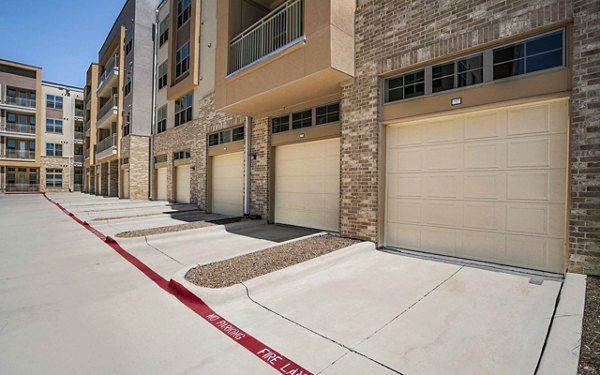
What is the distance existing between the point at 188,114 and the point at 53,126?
3824 centimetres

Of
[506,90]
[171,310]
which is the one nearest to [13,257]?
[171,310]

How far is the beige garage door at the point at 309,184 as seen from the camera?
877 cm

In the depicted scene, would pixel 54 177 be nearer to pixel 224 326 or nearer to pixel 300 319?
pixel 224 326

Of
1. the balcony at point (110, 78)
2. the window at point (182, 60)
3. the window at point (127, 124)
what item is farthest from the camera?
the balcony at point (110, 78)

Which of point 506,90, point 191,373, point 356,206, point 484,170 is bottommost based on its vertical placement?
point 191,373

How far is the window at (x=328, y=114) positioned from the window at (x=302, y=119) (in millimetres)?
356

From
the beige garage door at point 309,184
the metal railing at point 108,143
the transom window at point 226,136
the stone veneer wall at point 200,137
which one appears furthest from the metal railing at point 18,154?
the beige garage door at point 309,184

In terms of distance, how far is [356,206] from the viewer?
731 centimetres

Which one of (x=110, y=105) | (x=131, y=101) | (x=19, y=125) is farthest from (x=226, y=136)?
(x=19, y=125)

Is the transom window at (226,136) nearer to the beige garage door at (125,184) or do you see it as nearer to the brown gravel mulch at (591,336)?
the brown gravel mulch at (591,336)

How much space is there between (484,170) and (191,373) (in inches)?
224

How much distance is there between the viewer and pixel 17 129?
126 ft

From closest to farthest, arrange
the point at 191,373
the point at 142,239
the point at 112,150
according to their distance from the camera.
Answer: the point at 191,373 < the point at 142,239 < the point at 112,150

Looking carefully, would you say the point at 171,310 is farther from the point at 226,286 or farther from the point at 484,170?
the point at 484,170
